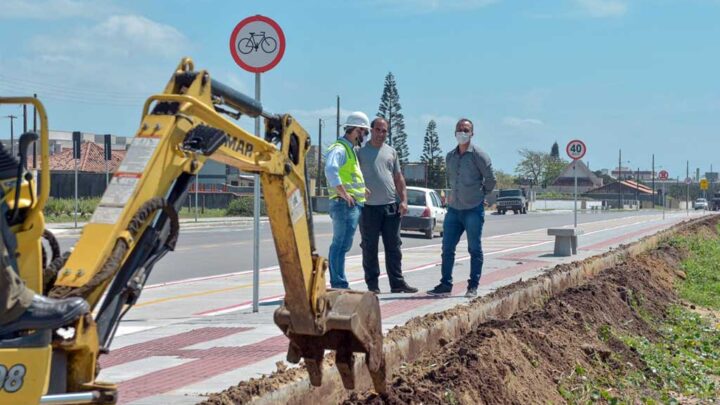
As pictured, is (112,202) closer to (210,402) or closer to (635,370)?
(210,402)

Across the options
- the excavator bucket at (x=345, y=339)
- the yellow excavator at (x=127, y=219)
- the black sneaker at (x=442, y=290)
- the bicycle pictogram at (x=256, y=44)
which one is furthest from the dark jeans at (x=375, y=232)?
the yellow excavator at (x=127, y=219)

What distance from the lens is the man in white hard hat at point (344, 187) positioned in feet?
33.7

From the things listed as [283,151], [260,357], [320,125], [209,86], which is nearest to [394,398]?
[260,357]

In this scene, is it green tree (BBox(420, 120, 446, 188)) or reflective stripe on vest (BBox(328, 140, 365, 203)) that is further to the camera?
green tree (BBox(420, 120, 446, 188))

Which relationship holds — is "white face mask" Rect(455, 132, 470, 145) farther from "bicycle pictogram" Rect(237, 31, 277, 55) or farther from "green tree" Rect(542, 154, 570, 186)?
"green tree" Rect(542, 154, 570, 186)

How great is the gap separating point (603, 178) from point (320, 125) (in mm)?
129380

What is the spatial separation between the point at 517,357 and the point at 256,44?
12.3 ft

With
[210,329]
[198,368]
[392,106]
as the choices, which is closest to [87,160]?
[392,106]

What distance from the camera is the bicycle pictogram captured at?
9477 mm

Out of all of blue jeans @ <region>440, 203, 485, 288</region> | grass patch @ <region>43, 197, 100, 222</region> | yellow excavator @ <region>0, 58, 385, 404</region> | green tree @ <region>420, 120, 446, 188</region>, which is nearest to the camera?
yellow excavator @ <region>0, 58, 385, 404</region>

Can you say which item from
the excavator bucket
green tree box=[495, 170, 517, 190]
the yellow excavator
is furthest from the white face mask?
green tree box=[495, 170, 517, 190]

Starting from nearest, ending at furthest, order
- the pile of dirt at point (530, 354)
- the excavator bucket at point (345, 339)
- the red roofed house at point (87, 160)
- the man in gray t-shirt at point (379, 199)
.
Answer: the excavator bucket at point (345, 339) < the pile of dirt at point (530, 354) < the man in gray t-shirt at point (379, 199) < the red roofed house at point (87, 160)

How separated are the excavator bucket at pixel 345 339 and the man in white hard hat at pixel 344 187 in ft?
14.2

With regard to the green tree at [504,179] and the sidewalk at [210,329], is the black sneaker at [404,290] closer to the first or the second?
the sidewalk at [210,329]
